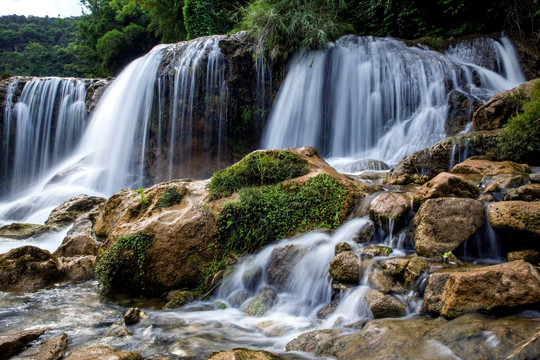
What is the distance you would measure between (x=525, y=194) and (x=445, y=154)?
10.3 ft

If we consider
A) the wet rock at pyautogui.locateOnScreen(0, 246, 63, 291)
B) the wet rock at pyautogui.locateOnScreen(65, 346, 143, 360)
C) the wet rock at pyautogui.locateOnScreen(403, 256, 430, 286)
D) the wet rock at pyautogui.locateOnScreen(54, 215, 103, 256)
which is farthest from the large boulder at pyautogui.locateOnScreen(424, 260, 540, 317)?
the wet rock at pyautogui.locateOnScreen(54, 215, 103, 256)

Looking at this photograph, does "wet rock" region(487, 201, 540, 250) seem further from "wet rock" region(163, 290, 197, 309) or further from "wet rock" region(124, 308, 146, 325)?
"wet rock" region(124, 308, 146, 325)

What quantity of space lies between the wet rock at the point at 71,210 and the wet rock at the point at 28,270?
358 cm

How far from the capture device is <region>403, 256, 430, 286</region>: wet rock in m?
3.10

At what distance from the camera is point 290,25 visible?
38.9 feet

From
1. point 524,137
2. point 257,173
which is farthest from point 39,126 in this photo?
point 524,137

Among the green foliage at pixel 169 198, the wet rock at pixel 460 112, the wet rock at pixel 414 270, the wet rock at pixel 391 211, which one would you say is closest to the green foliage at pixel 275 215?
the wet rock at pixel 391 211

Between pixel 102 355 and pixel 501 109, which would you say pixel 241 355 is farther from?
pixel 501 109

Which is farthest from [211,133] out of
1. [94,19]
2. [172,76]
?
[94,19]

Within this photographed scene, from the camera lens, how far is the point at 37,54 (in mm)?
38531

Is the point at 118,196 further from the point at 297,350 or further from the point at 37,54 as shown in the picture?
the point at 37,54

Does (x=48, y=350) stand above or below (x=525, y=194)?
below

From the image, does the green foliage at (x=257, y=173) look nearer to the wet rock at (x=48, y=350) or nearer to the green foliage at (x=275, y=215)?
the green foliage at (x=275, y=215)

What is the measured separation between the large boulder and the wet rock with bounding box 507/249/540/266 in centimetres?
72
